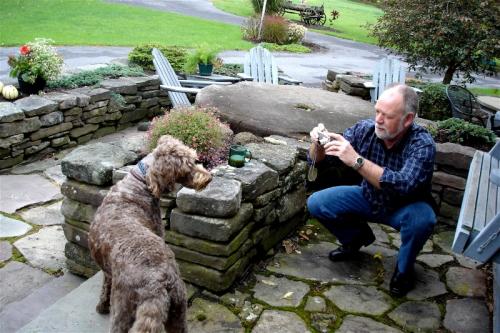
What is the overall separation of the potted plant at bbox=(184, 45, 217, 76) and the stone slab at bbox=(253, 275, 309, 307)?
16.7 feet

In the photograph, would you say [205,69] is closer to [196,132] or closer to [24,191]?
[24,191]

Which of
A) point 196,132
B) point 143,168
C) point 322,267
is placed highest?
point 143,168

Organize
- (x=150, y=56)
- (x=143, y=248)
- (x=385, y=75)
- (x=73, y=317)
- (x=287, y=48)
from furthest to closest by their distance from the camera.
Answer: (x=287, y=48) → (x=150, y=56) → (x=385, y=75) → (x=73, y=317) → (x=143, y=248)

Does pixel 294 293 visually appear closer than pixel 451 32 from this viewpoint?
Yes

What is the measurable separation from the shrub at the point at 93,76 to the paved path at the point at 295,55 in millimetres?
468

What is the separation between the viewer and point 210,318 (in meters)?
2.85

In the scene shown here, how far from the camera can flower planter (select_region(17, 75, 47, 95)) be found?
5.82m

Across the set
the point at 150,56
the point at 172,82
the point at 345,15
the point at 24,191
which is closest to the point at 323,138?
the point at 24,191

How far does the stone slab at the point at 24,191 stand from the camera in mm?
4484

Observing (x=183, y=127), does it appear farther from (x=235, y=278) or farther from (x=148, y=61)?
(x=148, y=61)

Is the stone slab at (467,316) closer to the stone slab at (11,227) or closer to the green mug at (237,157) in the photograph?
the green mug at (237,157)

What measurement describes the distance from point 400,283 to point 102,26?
1461cm

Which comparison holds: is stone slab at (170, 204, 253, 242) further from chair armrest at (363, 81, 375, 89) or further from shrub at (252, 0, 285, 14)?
shrub at (252, 0, 285, 14)

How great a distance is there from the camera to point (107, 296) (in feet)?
8.89
